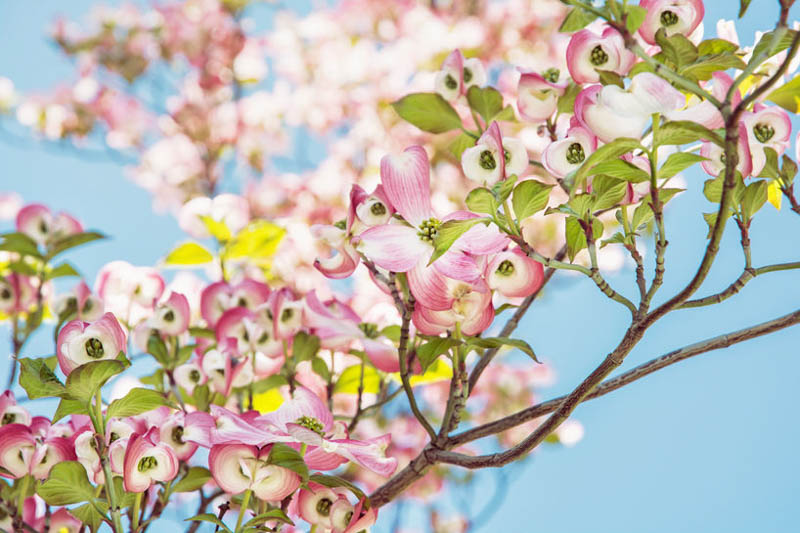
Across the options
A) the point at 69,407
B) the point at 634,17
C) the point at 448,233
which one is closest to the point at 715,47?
the point at 634,17

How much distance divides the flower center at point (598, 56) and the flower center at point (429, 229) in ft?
0.57

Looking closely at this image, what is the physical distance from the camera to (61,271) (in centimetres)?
95

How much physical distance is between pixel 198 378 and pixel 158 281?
177mm

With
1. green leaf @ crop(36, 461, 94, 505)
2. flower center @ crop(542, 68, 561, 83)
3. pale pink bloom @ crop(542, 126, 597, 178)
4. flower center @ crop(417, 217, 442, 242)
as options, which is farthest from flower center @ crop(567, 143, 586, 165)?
green leaf @ crop(36, 461, 94, 505)

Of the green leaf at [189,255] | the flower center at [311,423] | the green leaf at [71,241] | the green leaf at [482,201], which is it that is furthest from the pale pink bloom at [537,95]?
the green leaf at [71,241]

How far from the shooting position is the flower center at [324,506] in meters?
0.55

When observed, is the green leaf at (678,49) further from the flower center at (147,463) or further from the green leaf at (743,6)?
the flower center at (147,463)

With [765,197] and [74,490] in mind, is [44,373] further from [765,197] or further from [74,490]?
[765,197]

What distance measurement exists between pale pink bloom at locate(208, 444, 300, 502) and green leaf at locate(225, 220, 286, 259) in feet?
1.33

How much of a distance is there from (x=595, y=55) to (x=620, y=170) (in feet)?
0.46

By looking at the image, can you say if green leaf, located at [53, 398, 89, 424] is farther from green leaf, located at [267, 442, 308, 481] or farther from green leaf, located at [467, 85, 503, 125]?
green leaf, located at [467, 85, 503, 125]

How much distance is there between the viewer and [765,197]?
0.51 meters

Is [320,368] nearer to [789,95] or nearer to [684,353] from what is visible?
[684,353]

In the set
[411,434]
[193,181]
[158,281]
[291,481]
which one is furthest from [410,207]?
[193,181]
